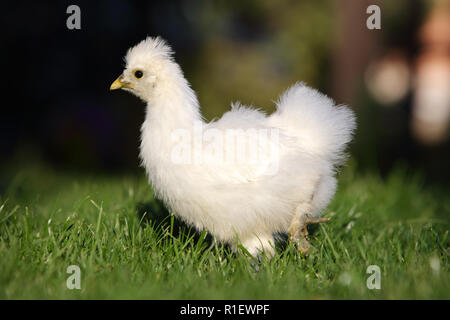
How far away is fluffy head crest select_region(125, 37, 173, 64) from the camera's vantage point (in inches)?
133

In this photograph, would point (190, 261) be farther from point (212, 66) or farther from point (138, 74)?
point (212, 66)

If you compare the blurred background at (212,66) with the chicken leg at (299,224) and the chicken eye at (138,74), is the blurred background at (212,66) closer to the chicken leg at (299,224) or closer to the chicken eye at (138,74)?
the chicken leg at (299,224)

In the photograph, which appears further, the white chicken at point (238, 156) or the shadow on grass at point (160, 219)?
the shadow on grass at point (160, 219)

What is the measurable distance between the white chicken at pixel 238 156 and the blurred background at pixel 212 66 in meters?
4.44

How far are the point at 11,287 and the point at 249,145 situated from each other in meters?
1.74

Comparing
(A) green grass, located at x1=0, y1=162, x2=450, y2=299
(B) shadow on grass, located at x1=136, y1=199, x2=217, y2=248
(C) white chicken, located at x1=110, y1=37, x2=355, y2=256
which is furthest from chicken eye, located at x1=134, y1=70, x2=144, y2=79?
(B) shadow on grass, located at x1=136, y1=199, x2=217, y2=248

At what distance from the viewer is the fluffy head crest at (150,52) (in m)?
3.39

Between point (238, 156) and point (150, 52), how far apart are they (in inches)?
40.7

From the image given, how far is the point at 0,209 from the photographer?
3.36m

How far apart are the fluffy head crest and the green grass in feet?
3.82

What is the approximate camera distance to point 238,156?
10.5 feet

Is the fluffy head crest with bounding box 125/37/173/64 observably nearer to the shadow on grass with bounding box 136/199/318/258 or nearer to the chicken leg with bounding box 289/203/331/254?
the shadow on grass with bounding box 136/199/318/258

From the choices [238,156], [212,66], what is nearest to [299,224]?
[238,156]

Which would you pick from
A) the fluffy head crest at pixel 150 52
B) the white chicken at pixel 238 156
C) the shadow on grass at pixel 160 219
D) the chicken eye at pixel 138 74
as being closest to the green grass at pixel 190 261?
the shadow on grass at pixel 160 219
